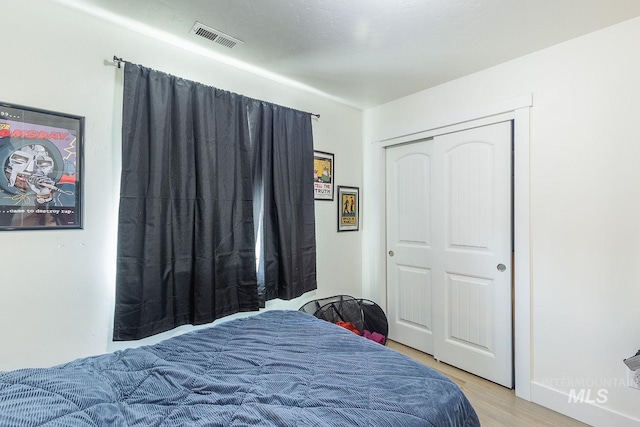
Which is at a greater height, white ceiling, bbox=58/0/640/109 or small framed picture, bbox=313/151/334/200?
white ceiling, bbox=58/0/640/109

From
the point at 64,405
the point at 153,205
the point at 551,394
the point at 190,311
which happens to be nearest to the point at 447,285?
the point at 551,394

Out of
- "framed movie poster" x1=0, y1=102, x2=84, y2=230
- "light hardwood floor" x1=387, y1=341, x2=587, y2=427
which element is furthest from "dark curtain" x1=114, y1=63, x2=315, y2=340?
"light hardwood floor" x1=387, y1=341, x2=587, y2=427

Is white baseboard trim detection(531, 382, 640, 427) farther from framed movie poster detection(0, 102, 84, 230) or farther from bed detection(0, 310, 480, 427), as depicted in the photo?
framed movie poster detection(0, 102, 84, 230)

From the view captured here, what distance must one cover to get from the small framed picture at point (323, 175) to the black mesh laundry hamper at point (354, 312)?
1015mm

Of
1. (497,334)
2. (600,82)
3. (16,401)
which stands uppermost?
(600,82)

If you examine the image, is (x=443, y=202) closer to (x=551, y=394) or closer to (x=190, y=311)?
(x=551, y=394)

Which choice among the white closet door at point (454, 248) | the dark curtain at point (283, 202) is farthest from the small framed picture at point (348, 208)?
the dark curtain at point (283, 202)

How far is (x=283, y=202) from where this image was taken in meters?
2.48

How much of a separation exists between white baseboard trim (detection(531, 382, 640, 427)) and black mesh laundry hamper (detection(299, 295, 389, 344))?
118 centimetres

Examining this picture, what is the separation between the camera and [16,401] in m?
0.88

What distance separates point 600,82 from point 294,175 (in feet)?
7.10

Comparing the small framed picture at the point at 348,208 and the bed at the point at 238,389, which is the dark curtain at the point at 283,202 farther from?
the bed at the point at 238,389

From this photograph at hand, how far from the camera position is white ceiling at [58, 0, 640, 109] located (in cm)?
166

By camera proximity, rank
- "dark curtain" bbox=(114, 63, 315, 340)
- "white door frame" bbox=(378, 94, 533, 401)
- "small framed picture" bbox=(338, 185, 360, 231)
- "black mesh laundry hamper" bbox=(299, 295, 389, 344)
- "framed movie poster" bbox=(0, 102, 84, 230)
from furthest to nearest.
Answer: "small framed picture" bbox=(338, 185, 360, 231) → "black mesh laundry hamper" bbox=(299, 295, 389, 344) → "white door frame" bbox=(378, 94, 533, 401) → "dark curtain" bbox=(114, 63, 315, 340) → "framed movie poster" bbox=(0, 102, 84, 230)
